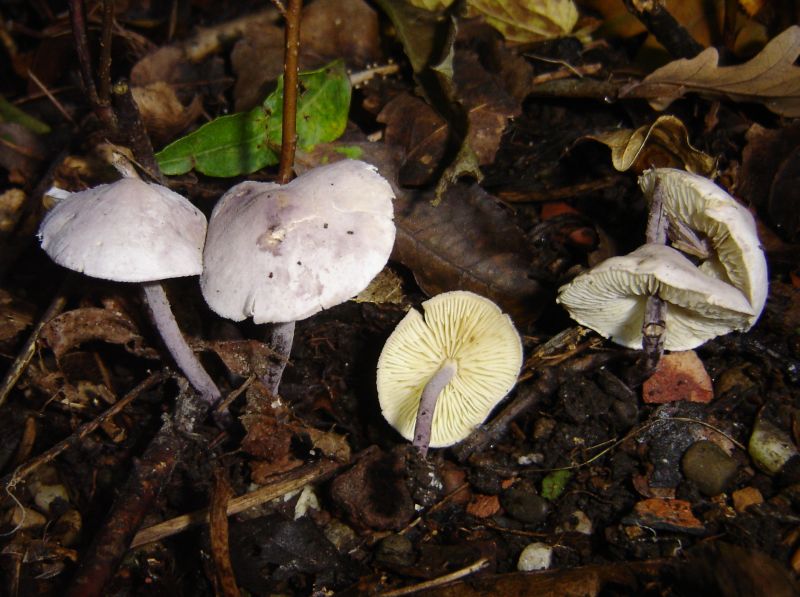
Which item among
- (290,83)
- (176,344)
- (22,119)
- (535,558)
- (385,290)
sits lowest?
(535,558)

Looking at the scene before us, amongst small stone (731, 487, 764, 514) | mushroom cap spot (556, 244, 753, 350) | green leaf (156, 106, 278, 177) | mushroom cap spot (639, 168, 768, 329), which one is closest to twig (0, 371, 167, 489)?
green leaf (156, 106, 278, 177)

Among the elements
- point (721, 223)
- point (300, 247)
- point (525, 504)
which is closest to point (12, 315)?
point (300, 247)

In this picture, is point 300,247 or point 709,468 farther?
point 709,468

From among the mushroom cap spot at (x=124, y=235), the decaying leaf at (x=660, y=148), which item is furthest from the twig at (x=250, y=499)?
the decaying leaf at (x=660, y=148)

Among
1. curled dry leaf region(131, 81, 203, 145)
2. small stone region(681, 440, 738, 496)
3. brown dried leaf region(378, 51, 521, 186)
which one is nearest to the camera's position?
small stone region(681, 440, 738, 496)

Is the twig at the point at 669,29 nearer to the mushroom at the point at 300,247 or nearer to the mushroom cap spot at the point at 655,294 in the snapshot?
the mushroom cap spot at the point at 655,294

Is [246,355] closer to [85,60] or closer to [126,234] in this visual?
[126,234]

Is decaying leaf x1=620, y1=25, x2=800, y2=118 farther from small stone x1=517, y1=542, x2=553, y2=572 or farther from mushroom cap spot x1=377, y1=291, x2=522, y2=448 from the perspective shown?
small stone x1=517, y1=542, x2=553, y2=572
